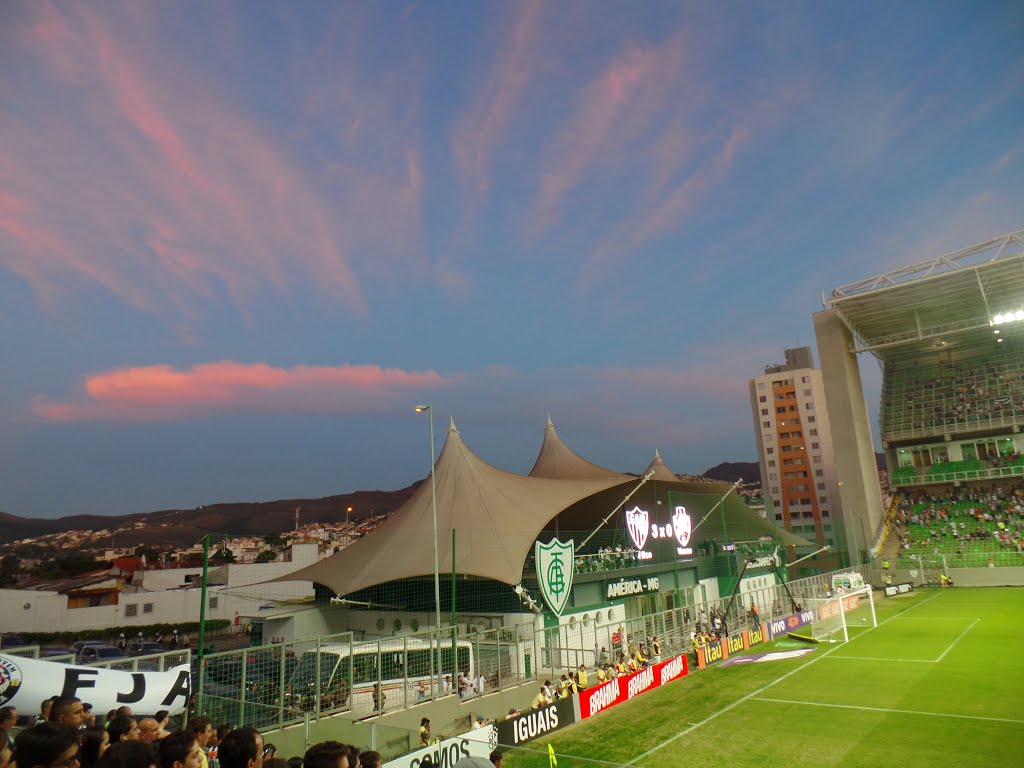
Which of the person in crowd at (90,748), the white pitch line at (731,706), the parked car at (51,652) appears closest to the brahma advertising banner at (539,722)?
Result: the white pitch line at (731,706)

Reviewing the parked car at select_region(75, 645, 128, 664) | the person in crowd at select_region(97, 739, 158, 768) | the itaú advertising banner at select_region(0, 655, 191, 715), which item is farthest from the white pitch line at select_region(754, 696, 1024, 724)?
the parked car at select_region(75, 645, 128, 664)

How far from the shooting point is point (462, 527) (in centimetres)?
2672

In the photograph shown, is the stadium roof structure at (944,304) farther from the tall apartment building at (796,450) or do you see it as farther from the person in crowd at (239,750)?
the person in crowd at (239,750)

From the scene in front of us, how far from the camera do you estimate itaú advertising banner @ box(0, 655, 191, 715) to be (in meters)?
8.45

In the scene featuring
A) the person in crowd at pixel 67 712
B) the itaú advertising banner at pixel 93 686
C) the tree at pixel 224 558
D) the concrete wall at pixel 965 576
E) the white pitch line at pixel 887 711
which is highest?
the tree at pixel 224 558

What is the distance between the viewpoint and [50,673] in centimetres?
878

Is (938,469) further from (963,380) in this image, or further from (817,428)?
(817,428)

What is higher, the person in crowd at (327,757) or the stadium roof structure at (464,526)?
the stadium roof structure at (464,526)

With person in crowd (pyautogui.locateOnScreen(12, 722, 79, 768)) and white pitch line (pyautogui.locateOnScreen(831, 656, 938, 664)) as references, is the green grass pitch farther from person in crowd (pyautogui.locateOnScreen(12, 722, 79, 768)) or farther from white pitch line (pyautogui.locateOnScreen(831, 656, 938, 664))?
person in crowd (pyautogui.locateOnScreen(12, 722, 79, 768))

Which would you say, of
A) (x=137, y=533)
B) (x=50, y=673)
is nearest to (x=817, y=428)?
(x=50, y=673)

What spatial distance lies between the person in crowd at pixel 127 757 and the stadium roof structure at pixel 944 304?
2282 inches

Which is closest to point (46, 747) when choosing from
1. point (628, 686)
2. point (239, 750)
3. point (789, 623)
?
point (239, 750)

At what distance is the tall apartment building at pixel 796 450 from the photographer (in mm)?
93312

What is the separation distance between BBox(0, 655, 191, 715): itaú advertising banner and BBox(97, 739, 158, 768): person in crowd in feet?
21.7
